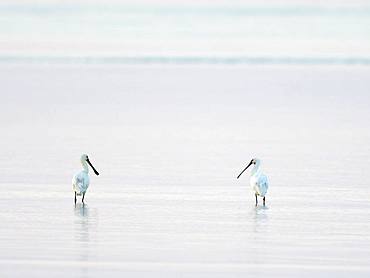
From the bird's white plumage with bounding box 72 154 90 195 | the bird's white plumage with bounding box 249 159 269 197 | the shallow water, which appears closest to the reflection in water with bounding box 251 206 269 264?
the shallow water

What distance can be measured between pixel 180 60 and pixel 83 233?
2224 inches

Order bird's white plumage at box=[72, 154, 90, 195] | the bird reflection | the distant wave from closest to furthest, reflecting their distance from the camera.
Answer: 1. the bird reflection
2. bird's white plumage at box=[72, 154, 90, 195]
3. the distant wave

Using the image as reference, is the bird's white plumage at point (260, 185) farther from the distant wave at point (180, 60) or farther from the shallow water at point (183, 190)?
the distant wave at point (180, 60)

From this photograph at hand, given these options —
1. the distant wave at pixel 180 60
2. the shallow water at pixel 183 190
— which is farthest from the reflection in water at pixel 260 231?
the distant wave at pixel 180 60

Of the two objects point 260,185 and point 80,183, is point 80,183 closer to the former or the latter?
point 80,183

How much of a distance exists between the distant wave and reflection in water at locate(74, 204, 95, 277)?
50808 mm

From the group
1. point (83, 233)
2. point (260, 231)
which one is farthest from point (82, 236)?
point (260, 231)

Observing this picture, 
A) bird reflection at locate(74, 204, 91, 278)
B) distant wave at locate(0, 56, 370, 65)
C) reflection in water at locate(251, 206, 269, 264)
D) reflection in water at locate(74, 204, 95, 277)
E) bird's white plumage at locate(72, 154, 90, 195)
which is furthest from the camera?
distant wave at locate(0, 56, 370, 65)

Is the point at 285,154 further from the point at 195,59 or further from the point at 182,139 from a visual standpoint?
the point at 195,59

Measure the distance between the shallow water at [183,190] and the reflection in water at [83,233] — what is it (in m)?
0.01

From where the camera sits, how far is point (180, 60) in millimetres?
68062

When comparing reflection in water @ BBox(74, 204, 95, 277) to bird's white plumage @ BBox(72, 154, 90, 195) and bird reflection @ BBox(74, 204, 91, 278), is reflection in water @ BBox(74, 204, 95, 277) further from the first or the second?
bird's white plumage @ BBox(72, 154, 90, 195)

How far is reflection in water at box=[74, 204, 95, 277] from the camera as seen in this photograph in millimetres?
10414

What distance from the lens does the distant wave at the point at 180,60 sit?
65.1 meters
